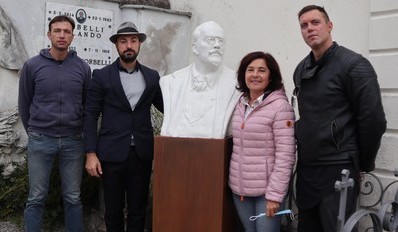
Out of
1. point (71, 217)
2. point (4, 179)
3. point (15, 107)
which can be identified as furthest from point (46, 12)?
point (71, 217)

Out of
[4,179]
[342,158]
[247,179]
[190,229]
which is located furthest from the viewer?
[4,179]

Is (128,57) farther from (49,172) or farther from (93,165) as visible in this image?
(49,172)

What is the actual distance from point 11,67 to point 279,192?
10.1 feet

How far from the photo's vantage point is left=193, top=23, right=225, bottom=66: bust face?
10.5 feet

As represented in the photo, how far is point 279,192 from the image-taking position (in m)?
2.69

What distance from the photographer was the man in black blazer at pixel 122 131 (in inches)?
131

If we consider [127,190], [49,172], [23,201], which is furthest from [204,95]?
[23,201]

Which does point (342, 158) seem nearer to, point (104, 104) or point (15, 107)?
point (104, 104)

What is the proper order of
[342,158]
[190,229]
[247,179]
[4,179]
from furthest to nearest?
[4,179]
[190,229]
[247,179]
[342,158]

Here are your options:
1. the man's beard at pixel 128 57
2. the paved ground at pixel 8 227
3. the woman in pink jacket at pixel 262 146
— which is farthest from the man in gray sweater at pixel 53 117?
the woman in pink jacket at pixel 262 146

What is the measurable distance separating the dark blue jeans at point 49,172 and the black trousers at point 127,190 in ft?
0.98

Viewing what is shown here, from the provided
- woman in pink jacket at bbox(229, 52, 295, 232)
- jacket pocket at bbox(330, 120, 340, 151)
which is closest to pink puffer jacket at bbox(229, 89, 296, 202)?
woman in pink jacket at bbox(229, 52, 295, 232)

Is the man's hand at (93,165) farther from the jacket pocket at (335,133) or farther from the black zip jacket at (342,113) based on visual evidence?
the jacket pocket at (335,133)

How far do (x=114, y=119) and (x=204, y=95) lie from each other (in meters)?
0.67
